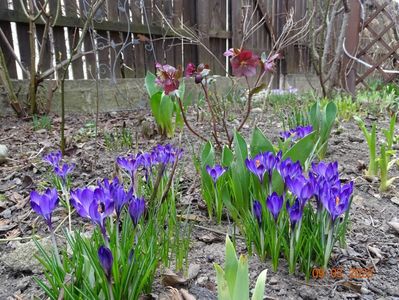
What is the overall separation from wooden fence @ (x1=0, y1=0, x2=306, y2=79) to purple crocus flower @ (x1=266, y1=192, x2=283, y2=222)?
2.27 metres

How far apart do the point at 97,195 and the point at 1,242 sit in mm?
867

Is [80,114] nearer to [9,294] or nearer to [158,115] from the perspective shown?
[158,115]

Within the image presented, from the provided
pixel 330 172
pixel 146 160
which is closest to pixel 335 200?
pixel 330 172

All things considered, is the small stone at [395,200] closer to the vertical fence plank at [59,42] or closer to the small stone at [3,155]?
the small stone at [3,155]

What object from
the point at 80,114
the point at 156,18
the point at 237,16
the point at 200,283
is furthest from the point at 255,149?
the point at 237,16

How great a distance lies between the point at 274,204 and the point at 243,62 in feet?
3.05

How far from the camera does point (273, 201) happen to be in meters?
1.03

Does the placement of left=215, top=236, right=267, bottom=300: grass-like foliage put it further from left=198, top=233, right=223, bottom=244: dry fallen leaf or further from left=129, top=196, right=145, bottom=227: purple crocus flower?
left=198, top=233, right=223, bottom=244: dry fallen leaf

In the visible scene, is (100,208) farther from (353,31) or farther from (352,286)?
(353,31)

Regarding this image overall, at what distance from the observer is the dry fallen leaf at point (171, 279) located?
3.44ft

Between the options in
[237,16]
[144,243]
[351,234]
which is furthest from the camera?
[237,16]

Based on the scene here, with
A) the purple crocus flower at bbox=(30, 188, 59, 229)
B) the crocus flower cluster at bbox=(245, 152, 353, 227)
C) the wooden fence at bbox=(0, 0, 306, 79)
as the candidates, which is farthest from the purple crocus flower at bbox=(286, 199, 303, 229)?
the wooden fence at bbox=(0, 0, 306, 79)

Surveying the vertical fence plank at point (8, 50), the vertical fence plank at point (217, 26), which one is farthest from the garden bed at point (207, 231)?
the vertical fence plank at point (217, 26)

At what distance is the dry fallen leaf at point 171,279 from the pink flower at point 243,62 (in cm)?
102
